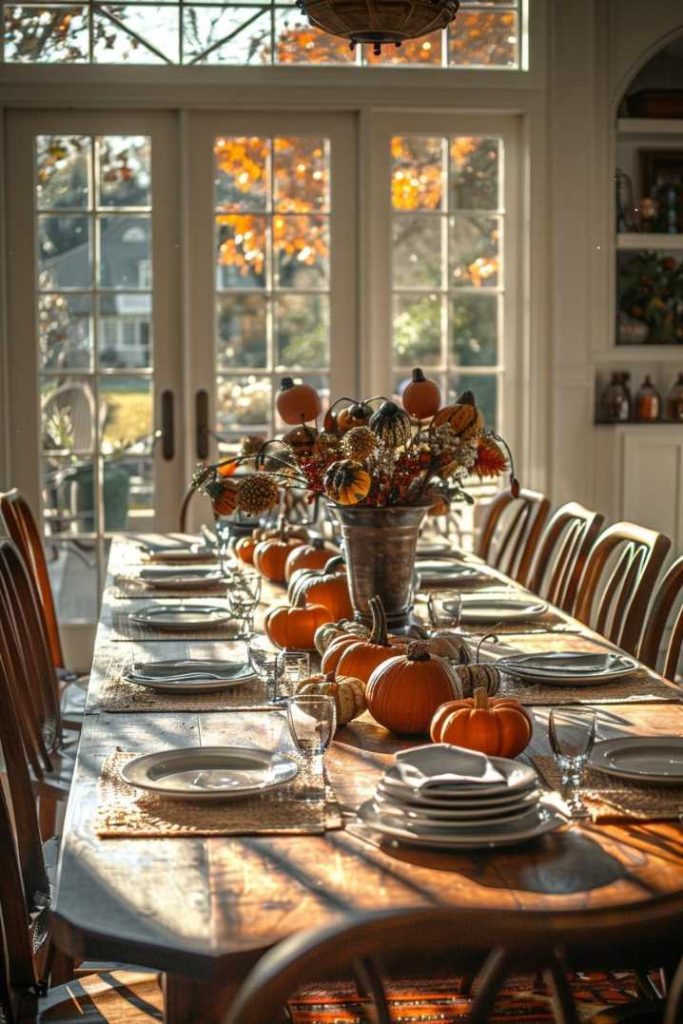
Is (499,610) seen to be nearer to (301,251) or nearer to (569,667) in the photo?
(569,667)

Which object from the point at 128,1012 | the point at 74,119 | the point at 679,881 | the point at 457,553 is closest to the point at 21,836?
the point at 128,1012

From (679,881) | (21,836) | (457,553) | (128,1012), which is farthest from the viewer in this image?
(457,553)

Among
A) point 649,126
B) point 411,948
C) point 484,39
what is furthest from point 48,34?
point 411,948

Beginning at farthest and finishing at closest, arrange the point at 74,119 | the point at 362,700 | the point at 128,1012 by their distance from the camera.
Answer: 1. the point at 74,119
2. the point at 362,700
3. the point at 128,1012

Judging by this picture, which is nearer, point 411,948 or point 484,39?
point 411,948

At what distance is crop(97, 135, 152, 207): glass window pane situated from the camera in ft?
17.2

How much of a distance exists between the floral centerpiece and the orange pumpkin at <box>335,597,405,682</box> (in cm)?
26

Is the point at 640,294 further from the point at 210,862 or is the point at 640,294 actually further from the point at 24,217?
the point at 210,862

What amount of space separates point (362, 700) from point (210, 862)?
1.89 ft

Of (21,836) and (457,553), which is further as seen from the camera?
(457,553)

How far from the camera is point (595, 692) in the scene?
216cm

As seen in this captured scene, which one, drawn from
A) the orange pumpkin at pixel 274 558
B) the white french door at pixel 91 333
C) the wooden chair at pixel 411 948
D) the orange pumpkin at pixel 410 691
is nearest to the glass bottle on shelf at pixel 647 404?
the white french door at pixel 91 333

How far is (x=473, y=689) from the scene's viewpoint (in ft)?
6.44

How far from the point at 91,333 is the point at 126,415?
13.7 inches
